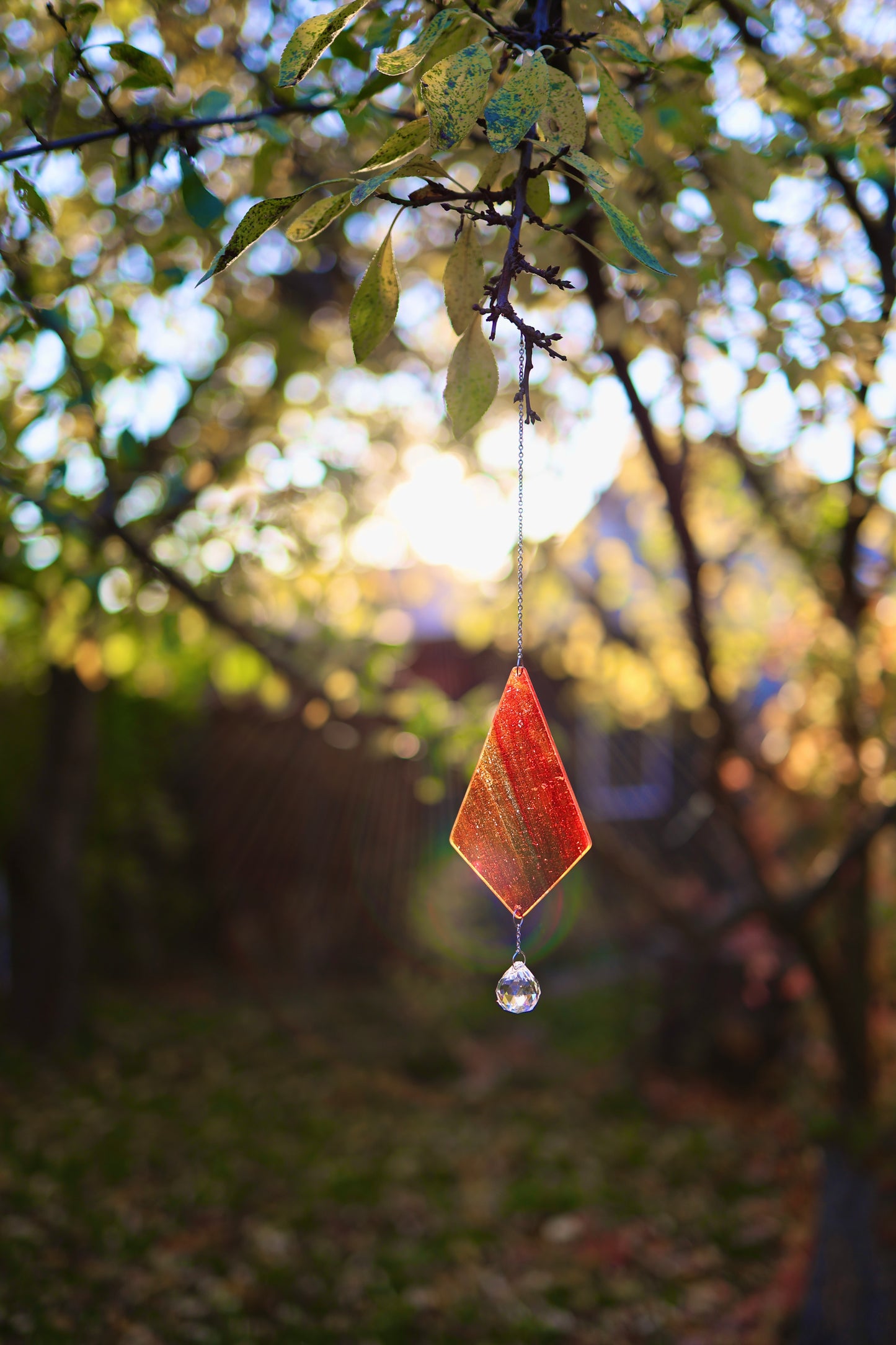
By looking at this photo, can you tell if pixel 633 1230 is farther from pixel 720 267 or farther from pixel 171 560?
pixel 720 267

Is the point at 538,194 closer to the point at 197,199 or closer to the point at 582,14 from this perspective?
the point at 582,14

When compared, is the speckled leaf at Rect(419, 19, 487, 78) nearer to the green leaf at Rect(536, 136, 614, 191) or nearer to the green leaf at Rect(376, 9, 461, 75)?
the green leaf at Rect(376, 9, 461, 75)

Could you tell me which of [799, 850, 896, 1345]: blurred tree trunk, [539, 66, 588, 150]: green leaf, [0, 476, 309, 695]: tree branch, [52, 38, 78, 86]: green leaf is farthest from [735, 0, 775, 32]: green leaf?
[799, 850, 896, 1345]: blurred tree trunk

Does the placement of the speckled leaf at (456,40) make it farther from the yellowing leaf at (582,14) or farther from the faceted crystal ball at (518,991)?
the faceted crystal ball at (518,991)

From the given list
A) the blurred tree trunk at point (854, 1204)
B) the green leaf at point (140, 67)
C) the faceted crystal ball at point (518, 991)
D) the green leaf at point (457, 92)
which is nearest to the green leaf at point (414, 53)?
the green leaf at point (457, 92)

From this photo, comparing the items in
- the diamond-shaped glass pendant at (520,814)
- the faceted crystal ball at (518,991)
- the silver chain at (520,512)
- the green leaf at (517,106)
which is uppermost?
the green leaf at (517,106)

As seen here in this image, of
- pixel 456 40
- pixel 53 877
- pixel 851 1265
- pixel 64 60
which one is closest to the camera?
pixel 456 40

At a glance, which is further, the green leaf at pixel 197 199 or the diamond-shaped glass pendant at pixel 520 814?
the green leaf at pixel 197 199

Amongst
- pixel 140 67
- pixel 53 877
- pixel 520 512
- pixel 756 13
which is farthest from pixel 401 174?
pixel 53 877
